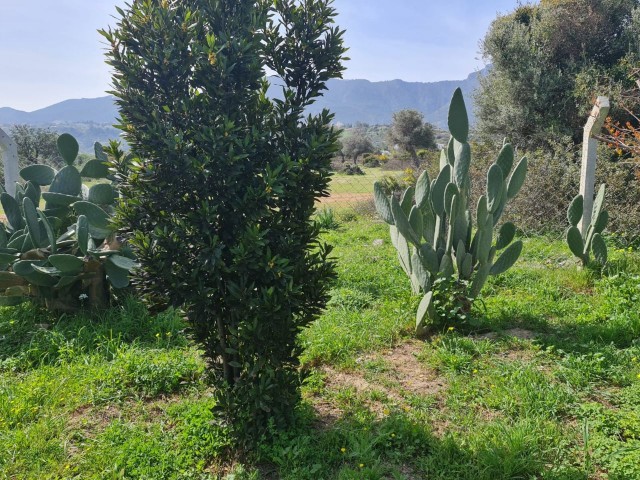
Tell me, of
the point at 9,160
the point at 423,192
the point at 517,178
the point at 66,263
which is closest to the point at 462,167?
the point at 423,192

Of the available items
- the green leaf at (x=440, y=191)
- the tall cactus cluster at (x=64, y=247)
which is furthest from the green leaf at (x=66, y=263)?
the green leaf at (x=440, y=191)

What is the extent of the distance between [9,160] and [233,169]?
14.5 ft

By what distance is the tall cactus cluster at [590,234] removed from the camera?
467 centimetres

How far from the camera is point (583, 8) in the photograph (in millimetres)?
9227

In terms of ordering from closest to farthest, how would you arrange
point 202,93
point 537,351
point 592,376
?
point 202,93 < point 592,376 < point 537,351

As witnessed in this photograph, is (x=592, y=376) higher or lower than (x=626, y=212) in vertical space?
lower

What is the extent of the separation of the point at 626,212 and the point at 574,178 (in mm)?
1092

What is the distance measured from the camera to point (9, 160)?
203 inches

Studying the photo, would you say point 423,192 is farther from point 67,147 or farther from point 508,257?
point 67,147

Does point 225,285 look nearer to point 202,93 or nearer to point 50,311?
point 202,93

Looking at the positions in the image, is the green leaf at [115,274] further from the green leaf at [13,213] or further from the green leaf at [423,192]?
the green leaf at [423,192]

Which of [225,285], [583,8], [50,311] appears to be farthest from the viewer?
[583,8]

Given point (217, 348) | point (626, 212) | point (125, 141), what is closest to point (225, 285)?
point (217, 348)

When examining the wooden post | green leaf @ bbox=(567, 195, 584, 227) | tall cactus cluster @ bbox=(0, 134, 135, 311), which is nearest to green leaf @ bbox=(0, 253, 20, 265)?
tall cactus cluster @ bbox=(0, 134, 135, 311)
